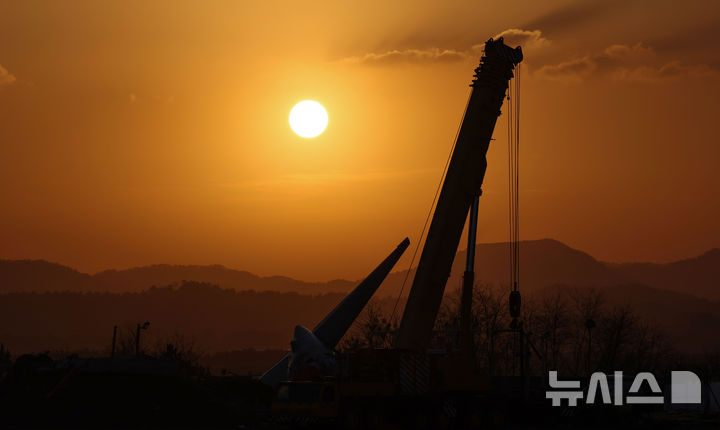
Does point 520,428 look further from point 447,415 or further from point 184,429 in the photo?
point 184,429

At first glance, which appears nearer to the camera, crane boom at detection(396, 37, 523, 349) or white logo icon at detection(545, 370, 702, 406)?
crane boom at detection(396, 37, 523, 349)

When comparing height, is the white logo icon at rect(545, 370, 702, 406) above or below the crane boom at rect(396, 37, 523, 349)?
below

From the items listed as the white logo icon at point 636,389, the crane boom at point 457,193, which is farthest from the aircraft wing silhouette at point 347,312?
the white logo icon at point 636,389

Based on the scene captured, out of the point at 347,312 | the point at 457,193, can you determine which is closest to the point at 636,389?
the point at 347,312

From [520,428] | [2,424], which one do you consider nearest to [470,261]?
[520,428]

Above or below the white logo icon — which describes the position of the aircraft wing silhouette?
above

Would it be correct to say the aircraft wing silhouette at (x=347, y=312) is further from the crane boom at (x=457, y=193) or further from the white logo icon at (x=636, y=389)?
the white logo icon at (x=636, y=389)

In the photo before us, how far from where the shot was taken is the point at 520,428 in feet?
129

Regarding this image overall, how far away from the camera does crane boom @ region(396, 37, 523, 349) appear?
37.0 metres

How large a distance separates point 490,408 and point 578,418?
355 inches

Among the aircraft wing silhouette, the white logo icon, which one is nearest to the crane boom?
the aircraft wing silhouette

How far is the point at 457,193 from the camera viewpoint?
37.3m

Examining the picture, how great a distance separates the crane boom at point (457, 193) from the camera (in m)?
37.0

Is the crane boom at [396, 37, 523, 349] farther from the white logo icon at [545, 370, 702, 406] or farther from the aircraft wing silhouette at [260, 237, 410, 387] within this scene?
the white logo icon at [545, 370, 702, 406]
